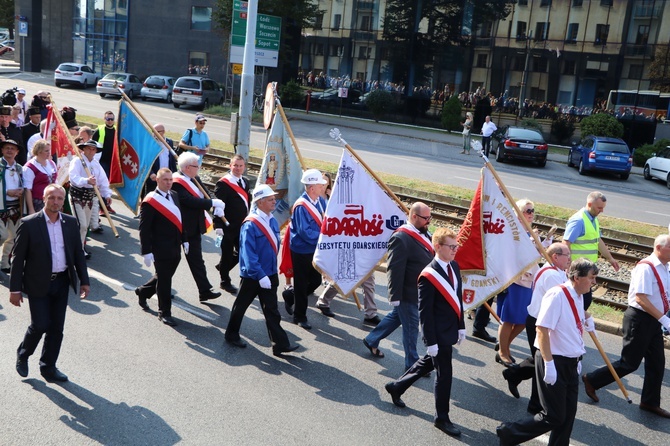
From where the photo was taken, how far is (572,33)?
3638 centimetres

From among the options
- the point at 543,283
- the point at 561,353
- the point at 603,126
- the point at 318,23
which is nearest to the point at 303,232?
the point at 543,283

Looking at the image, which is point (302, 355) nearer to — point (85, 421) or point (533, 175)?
point (85, 421)

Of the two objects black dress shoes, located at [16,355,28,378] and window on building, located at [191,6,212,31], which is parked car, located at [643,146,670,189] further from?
window on building, located at [191,6,212,31]

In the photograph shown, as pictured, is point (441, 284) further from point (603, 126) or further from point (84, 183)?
point (603, 126)

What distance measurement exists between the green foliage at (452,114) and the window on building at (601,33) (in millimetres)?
7697

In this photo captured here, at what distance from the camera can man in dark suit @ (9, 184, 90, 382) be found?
6.35 m

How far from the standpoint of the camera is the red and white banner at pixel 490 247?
7.94 metres

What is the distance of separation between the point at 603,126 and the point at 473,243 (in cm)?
2608

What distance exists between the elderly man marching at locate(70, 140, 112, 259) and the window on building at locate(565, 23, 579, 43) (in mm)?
31574

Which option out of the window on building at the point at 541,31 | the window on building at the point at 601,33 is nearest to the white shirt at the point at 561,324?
the window on building at the point at 601,33

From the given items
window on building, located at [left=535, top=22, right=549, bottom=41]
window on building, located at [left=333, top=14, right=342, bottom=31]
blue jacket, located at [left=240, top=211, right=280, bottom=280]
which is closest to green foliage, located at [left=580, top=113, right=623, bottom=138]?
window on building, located at [left=535, top=22, right=549, bottom=41]

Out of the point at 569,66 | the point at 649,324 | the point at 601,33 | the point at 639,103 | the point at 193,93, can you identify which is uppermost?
the point at 601,33

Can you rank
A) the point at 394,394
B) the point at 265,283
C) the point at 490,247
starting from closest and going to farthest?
the point at 394,394 → the point at 265,283 → the point at 490,247

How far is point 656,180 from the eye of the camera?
2645 cm
